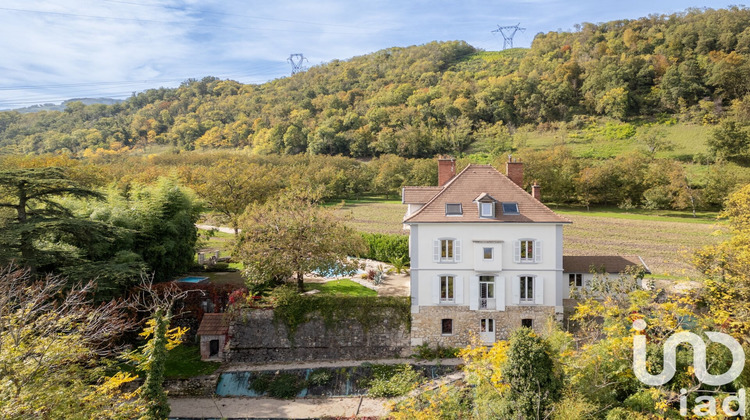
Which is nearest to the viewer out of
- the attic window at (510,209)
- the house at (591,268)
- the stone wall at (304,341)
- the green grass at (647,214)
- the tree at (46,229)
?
the tree at (46,229)

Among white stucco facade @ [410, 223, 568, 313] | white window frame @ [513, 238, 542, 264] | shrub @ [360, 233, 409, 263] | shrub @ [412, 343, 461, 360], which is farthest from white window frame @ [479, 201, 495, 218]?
shrub @ [360, 233, 409, 263]

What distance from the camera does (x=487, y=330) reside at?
2247 centimetres

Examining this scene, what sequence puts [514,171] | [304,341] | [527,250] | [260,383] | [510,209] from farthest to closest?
1. [514,171]
2. [304,341]
3. [510,209]
4. [527,250]
5. [260,383]

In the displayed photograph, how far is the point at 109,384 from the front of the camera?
13078 mm

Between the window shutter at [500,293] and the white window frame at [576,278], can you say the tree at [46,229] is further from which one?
the white window frame at [576,278]

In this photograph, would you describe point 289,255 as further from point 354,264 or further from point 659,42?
point 659,42

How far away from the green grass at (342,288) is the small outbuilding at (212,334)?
5.25 m

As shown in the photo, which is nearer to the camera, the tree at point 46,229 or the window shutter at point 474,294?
the tree at point 46,229

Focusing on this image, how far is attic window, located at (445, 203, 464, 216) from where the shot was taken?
2247cm

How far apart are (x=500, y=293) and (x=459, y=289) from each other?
213 cm

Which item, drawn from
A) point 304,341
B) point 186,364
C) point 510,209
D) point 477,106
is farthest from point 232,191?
point 477,106

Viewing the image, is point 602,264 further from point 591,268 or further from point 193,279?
point 193,279

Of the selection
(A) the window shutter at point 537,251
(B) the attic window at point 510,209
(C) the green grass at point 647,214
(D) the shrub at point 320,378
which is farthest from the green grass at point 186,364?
(C) the green grass at point 647,214

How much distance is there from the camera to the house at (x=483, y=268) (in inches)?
870
